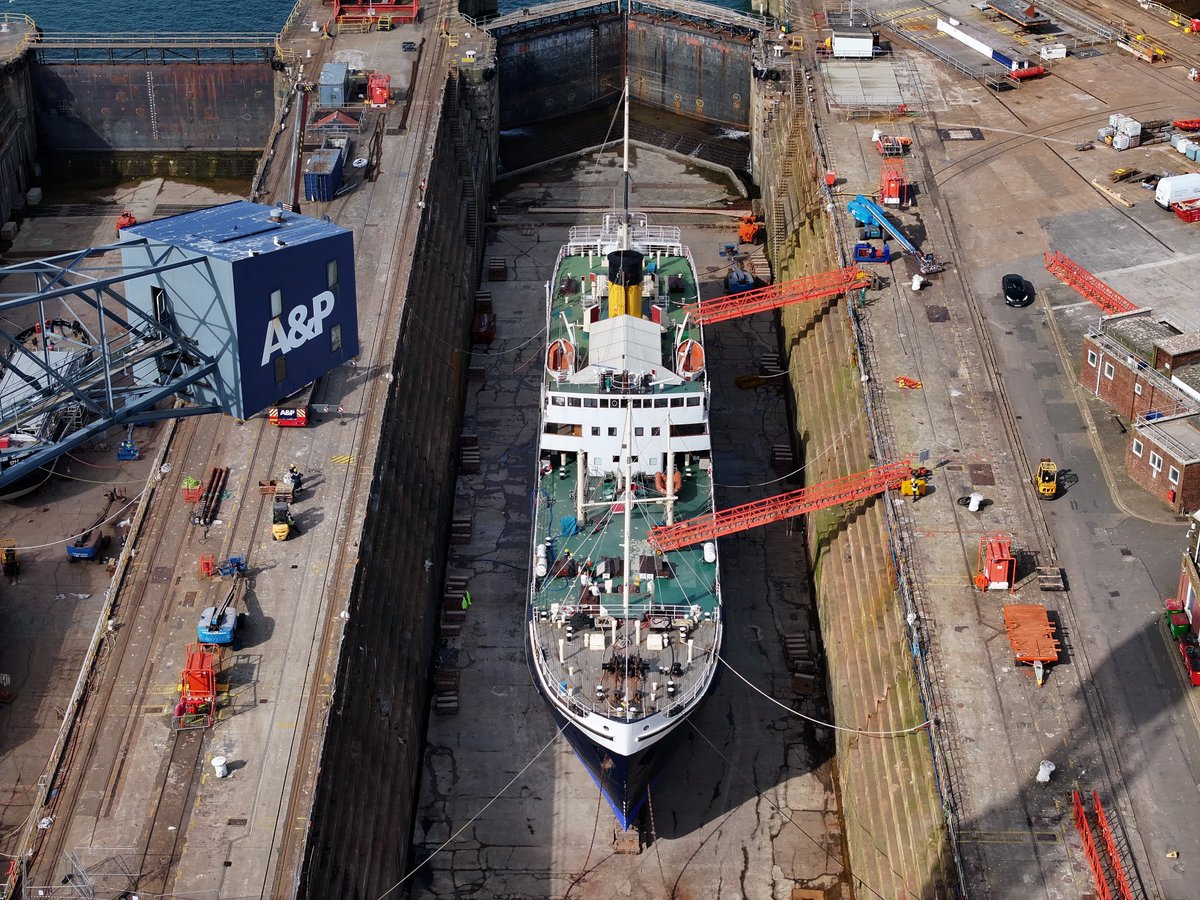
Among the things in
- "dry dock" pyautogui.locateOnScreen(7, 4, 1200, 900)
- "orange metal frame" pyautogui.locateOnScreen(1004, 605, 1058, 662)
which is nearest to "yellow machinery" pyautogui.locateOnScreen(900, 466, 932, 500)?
"dry dock" pyautogui.locateOnScreen(7, 4, 1200, 900)

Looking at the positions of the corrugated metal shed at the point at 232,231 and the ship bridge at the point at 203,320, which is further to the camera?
the corrugated metal shed at the point at 232,231

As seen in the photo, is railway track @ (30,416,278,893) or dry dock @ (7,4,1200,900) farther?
dry dock @ (7,4,1200,900)

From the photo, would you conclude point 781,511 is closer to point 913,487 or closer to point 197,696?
point 913,487

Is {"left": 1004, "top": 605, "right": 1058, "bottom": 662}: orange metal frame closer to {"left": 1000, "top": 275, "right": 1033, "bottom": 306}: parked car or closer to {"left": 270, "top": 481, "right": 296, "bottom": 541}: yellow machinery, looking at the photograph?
{"left": 1000, "top": 275, "right": 1033, "bottom": 306}: parked car

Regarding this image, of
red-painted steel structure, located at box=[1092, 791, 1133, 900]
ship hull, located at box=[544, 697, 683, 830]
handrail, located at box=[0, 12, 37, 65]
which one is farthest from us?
handrail, located at box=[0, 12, 37, 65]

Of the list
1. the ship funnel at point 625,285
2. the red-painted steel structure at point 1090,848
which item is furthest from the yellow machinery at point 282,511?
the red-painted steel structure at point 1090,848

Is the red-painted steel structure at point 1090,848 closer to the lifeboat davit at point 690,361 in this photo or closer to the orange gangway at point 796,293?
the lifeboat davit at point 690,361
